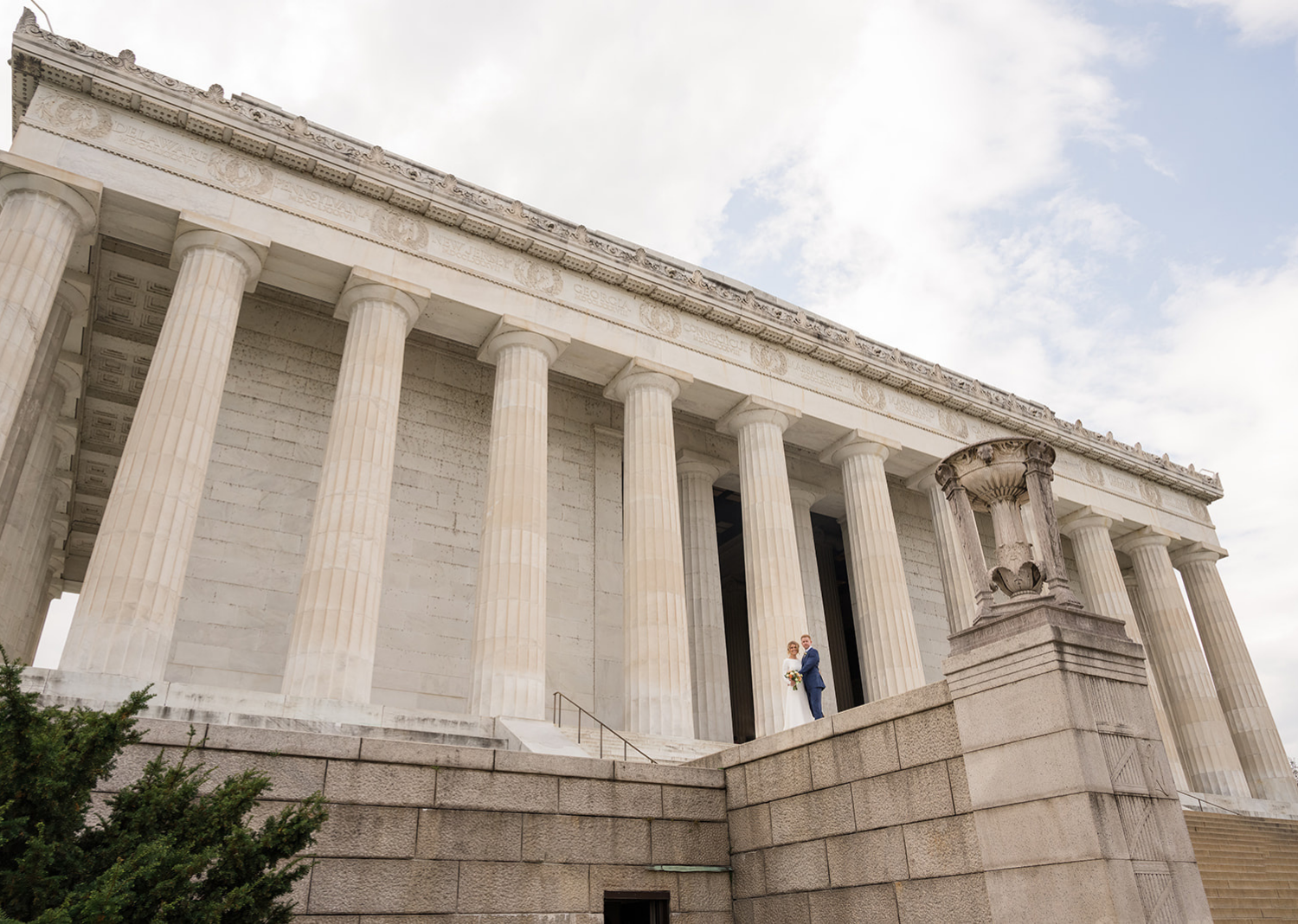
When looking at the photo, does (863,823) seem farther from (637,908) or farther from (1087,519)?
(1087,519)

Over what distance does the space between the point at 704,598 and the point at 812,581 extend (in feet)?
17.6

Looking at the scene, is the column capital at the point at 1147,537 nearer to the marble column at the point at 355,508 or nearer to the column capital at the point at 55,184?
the marble column at the point at 355,508

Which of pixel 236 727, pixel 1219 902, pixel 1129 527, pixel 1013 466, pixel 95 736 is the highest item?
pixel 1129 527

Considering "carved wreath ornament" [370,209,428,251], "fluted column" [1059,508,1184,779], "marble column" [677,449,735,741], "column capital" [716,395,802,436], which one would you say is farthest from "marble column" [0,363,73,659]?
"fluted column" [1059,508,1184,779]

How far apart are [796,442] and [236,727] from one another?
22.1 metres

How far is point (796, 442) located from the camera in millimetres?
30172

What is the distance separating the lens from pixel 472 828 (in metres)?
11.7

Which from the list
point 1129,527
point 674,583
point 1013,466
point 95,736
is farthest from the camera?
Answer: point 1129,527

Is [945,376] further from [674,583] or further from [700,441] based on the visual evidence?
[674,583]

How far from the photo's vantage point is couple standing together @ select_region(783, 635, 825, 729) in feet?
57.2

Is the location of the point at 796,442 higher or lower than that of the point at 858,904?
higher

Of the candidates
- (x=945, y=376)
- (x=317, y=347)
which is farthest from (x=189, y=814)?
(x=945, y=376)

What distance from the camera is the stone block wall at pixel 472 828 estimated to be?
35.4 feet

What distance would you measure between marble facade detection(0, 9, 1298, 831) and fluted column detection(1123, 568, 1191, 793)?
2.92 ft
